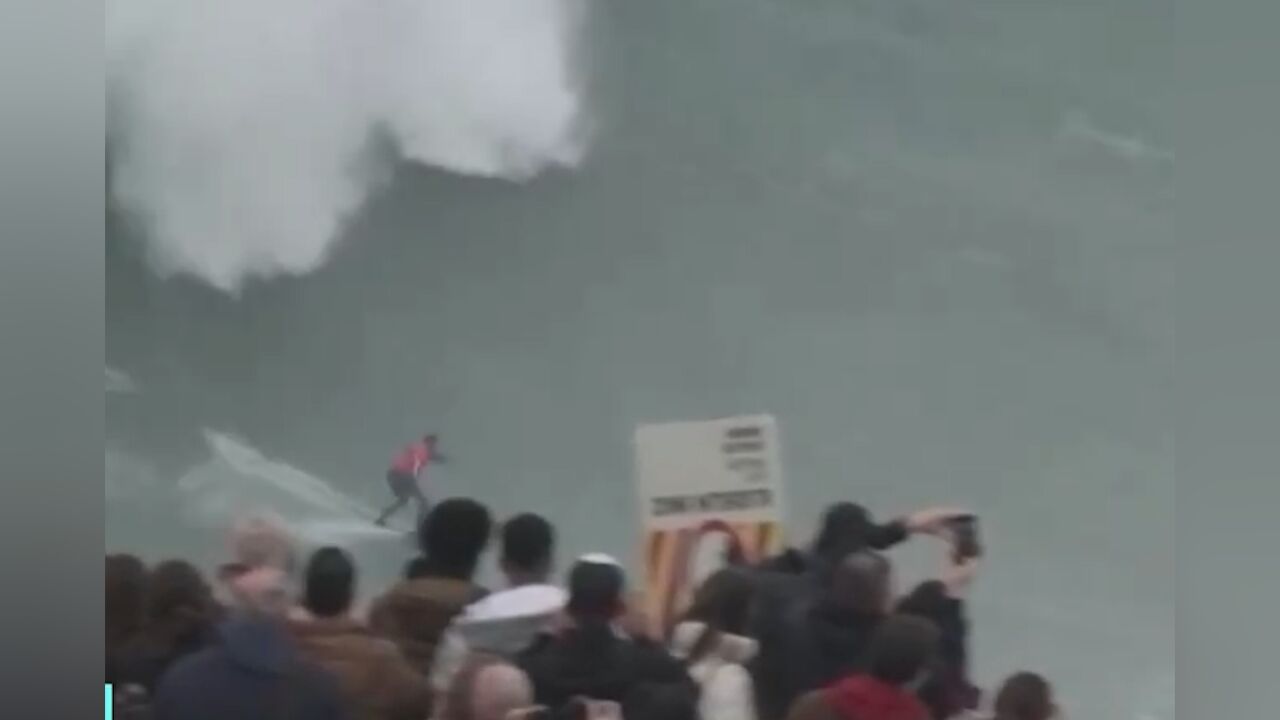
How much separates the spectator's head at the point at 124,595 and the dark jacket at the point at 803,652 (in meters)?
0.97

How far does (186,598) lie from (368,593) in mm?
273

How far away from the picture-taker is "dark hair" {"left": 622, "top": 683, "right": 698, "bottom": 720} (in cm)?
291

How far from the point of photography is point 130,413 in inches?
109

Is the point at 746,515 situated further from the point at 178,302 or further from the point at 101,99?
the point at 101,99

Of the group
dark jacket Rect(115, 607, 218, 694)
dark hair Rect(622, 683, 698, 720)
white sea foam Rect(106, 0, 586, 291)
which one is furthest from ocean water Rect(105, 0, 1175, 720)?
dark hair Rect(622, 683, 698, 720)

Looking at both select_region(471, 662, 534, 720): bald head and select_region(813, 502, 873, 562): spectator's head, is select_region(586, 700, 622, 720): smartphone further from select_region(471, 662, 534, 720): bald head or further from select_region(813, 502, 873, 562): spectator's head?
select_region(813, 502, 873, 562): spectator's head

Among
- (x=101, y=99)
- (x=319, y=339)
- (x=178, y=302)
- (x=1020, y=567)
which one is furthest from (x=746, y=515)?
(x=101, y=99)

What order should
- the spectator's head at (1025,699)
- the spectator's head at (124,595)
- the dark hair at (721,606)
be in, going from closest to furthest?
the spectator's head at (124,595) → the dark hair at (721,606) → the spectator's head at (1025,699)

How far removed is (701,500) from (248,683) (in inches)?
29.8

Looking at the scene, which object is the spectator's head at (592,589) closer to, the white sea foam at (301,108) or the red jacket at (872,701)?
the red jacket at (872,701)

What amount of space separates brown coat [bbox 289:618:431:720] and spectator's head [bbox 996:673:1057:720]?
A: 964 mm

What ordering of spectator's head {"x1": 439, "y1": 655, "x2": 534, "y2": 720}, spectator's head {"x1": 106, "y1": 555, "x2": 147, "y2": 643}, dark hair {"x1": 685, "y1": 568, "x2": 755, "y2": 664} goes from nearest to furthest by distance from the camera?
1. spectator's head {"x1": 106, "y1": 555, "x2": 147, "y2": 643}
2. spectator's head {"x1": 439, "y1": 655, "x2": 534, "y2": 720}
3. dark hair {"x1": 685, "y1": 568, "x2": 755, "y2": 664}

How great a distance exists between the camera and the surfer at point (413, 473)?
2854 millimetres

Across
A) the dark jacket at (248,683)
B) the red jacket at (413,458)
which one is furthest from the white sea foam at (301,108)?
the dark jacket at (248,683)
